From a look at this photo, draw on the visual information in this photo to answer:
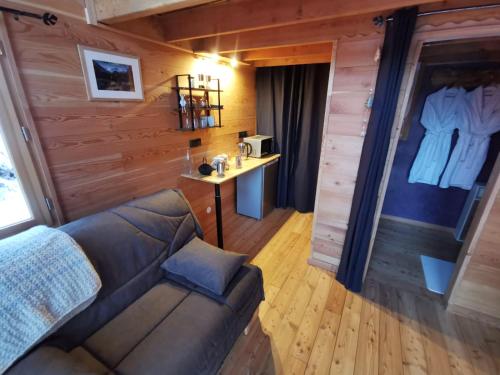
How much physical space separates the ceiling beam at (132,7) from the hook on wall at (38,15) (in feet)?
0.82

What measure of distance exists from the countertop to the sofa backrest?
48cm

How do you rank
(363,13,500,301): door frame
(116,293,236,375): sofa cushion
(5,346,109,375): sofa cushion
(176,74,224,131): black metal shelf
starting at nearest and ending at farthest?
(5,346,109,375): sofa cushion, (116,293,236,375): sofa cushion, (363,13,500,301): door frame, (176,74,224,131): black metal shelf

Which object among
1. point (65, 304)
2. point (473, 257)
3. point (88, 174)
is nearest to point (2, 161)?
point (88, 174)

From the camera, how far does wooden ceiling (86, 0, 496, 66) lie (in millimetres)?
1283

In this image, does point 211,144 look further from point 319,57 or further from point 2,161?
point 2,161

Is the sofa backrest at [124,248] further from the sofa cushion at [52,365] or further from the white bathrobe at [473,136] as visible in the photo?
→ the white bathrobe at [473,136]

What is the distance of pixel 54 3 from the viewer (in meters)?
1.33

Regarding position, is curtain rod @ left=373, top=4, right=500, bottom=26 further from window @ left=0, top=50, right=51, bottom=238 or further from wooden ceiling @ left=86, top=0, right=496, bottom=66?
window @ left=0, top=50, right=51, bottom=238

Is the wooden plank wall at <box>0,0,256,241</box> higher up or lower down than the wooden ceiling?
lower down

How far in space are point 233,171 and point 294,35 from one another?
135cm

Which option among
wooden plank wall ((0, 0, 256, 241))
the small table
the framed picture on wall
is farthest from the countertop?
the framed picture on wall

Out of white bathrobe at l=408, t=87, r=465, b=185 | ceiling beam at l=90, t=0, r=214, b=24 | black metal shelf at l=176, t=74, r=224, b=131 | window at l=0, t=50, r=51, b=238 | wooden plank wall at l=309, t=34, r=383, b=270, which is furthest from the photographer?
white bathrobe at l=408, t=87, r=465, b=185

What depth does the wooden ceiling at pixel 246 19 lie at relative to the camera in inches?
50.5

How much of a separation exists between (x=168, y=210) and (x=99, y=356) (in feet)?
3.02
